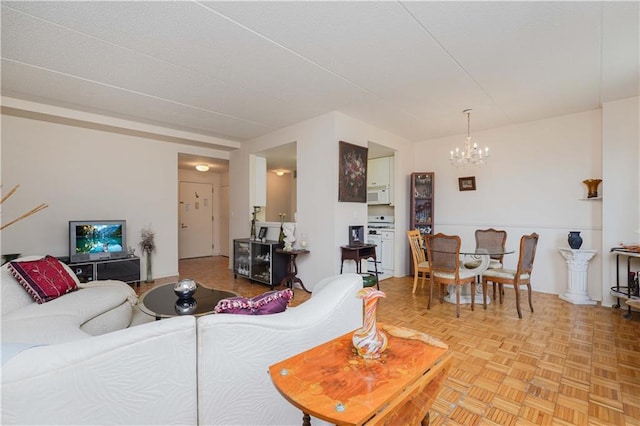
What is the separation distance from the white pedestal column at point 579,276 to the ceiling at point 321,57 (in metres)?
1.95

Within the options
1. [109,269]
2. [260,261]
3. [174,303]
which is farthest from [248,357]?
[109,269]

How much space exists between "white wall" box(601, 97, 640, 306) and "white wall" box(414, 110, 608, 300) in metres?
0.20

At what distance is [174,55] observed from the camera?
103 inches

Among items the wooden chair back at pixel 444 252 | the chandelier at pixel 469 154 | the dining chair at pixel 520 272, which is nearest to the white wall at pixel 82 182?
the wooden chair back at pixel 444 252

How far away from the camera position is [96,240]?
174 inches

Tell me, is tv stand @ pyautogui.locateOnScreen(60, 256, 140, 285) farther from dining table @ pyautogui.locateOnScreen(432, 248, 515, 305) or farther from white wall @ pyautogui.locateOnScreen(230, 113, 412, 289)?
dining table @ pyautogui.locateOnScreen(432, 248, 515, 305)

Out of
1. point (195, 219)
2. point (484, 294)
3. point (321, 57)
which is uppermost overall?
point (321, 57)

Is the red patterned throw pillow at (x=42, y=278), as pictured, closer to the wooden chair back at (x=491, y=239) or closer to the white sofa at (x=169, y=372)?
the white sofa at (x=169, y=372)

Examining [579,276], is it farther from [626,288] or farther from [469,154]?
[469,154]

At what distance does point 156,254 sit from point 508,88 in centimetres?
587

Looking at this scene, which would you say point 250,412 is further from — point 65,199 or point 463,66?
point 65,199

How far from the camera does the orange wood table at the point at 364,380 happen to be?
0.87 metres

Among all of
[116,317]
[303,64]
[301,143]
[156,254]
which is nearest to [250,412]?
[116,317]

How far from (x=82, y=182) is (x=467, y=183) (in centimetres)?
627
